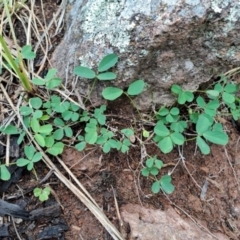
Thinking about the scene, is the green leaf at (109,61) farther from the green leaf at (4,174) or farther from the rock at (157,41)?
the green leaf at (4,174)

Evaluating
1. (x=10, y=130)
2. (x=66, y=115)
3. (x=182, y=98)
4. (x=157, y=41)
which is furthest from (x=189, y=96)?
(x=10, y=130)

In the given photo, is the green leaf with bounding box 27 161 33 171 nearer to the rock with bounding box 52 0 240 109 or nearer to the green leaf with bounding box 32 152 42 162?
the green leaf with bounding box 32 152 42 162

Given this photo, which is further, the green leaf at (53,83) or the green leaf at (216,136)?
the green leaf at (53,83)

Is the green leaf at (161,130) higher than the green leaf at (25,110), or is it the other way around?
the green leaf at (25,110)

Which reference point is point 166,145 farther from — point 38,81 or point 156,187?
point 38,81

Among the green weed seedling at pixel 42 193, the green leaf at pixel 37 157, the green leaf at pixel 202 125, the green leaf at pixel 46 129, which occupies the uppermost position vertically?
the green leaf at pixel 46 129

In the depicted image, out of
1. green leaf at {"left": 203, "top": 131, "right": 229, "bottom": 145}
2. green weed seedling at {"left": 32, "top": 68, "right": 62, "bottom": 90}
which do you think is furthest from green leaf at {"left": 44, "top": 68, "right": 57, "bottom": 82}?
green leaf at {"left": 203, "top": 131, "right": 229, "bottom": 145}

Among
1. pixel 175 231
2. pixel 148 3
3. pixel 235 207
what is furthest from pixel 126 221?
pixel 148 3

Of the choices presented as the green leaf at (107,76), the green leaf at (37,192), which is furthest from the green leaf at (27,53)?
the green leaf at (37,192)
